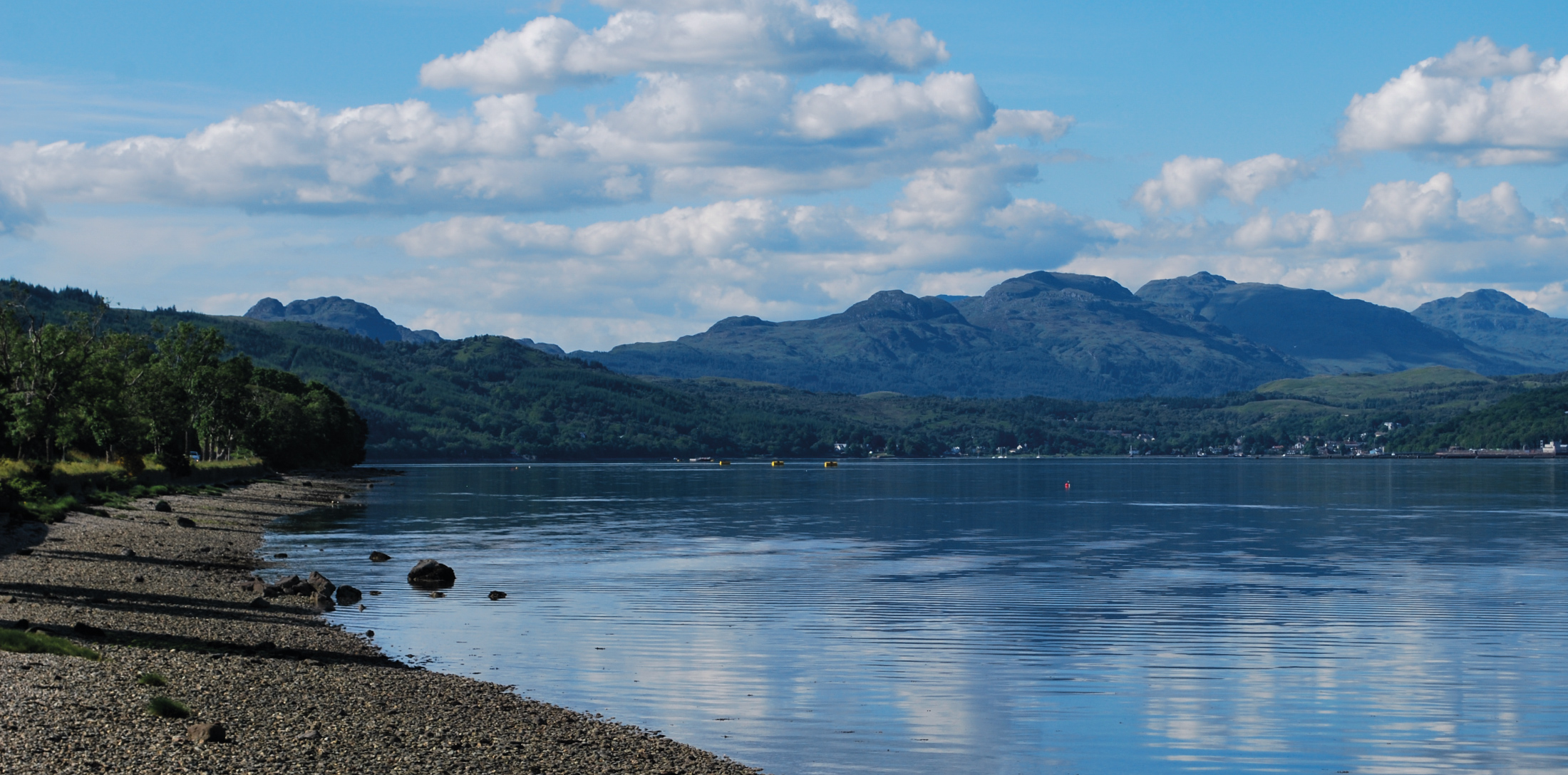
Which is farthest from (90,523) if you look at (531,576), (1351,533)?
(1351,533)

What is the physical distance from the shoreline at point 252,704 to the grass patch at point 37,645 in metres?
0.44

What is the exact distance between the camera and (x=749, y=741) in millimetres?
28234

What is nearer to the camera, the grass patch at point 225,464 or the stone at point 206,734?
the stone at point 206,734

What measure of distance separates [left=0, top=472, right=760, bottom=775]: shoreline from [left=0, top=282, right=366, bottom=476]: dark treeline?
192 ft

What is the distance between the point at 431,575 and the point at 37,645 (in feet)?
97.2

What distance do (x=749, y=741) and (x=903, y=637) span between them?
17.0 m

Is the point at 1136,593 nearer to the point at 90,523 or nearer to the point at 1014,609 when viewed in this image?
the point at 1014,609

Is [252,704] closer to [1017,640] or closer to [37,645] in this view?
[37,645]

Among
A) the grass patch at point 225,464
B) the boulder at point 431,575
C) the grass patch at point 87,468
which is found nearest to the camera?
the boulder at point 431,575

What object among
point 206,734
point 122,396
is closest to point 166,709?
point 206,734

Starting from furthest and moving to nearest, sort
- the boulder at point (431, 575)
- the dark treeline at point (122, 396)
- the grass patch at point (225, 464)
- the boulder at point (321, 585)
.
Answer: the grass patch at point (225, 464) → the dark treeline at point (122, 396) → the boulder at point (431, 575) → the boulder at point (321, 585)

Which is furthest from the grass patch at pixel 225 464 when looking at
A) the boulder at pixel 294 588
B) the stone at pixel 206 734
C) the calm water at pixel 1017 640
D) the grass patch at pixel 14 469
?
the stone at pixel 206 734

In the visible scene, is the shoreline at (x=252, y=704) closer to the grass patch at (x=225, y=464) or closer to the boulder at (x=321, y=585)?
the boulder at (x=321, y=585)

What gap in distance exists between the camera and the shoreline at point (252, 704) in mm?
22391
